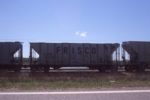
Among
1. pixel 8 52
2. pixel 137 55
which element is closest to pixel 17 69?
pixel 8 52

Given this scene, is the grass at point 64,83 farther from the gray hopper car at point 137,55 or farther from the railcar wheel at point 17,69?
A: the gray hopper car at point 137,55

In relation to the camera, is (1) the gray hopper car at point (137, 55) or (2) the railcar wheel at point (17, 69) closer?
(2) the railcar wheel at point (17, 69)

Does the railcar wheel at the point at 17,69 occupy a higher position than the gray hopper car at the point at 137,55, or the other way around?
the gray hopper car at the point at 137,55

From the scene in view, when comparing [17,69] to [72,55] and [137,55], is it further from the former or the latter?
[137,55]

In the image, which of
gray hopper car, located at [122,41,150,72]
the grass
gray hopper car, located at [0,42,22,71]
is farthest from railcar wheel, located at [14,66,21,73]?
gray hopper car, located at [122,41,150,72]

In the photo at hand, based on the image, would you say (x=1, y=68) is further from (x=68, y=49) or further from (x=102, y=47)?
(x=102, y=47)

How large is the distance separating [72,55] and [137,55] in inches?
258

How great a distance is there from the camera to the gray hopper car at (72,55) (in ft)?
82.7

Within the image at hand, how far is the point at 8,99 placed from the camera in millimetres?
7453

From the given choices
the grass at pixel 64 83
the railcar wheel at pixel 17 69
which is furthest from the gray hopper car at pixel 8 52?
the grass at pixel 64 83

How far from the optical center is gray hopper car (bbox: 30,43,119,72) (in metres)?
25.2

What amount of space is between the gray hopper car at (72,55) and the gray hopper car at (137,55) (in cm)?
119

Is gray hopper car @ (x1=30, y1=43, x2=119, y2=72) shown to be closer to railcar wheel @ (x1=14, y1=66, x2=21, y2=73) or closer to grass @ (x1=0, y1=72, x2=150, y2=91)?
railcar wheel @ (x1=14, y1=66, x2=21, y2=73)

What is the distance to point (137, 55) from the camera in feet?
87.5
